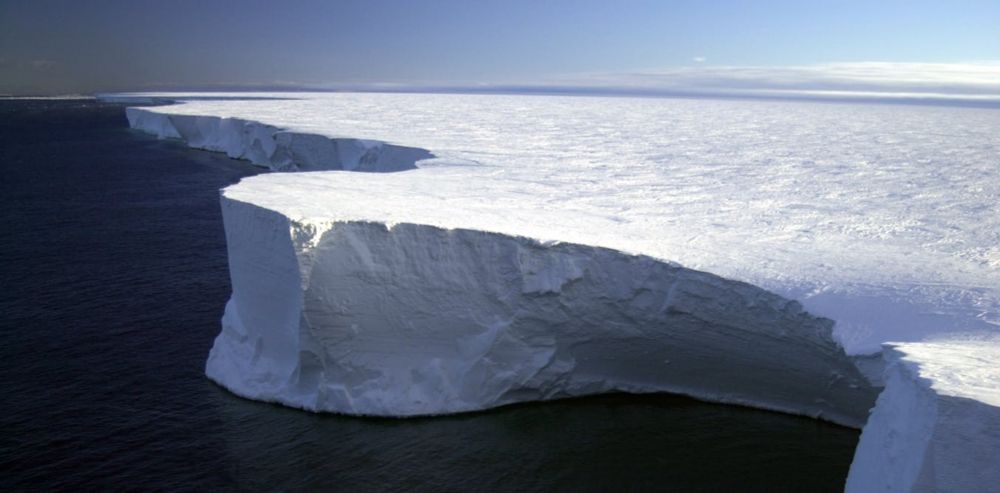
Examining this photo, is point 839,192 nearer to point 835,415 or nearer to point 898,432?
point 835,415

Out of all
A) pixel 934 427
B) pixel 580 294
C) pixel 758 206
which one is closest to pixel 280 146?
pixel 758 206

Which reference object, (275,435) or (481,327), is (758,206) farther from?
(275,435)

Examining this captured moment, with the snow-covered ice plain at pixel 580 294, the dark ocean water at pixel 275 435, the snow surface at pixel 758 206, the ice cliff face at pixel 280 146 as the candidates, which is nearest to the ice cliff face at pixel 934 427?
the snow-covered ice plain at pixel 580 294

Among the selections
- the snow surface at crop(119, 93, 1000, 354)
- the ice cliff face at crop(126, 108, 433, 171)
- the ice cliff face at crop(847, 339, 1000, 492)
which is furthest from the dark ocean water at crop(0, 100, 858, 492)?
the ice cliff face at crop(126, 108, 433, 171)

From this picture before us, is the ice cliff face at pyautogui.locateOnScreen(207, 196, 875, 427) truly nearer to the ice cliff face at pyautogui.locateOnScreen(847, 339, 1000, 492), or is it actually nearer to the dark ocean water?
the dark ocean water

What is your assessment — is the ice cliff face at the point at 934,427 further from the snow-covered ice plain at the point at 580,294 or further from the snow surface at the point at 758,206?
the snow surface at the point at 758,206
